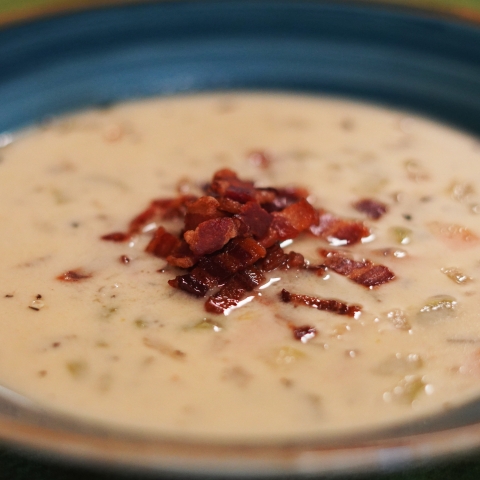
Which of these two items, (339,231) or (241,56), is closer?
(339,231)

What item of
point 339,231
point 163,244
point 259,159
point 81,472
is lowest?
point 81,472

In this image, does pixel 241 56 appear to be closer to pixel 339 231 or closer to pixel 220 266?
A: pixel 339 231

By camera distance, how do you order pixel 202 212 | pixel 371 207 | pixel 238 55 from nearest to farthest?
pixel 202 212 → pixel 371 207 → pixel 238 55

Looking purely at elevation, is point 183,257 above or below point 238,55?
below

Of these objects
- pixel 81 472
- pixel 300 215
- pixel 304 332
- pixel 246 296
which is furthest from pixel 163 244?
pixel 81 472

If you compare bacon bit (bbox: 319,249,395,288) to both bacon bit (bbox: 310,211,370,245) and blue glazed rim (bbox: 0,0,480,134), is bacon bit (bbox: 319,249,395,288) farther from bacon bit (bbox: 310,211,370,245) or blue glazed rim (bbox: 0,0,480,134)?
blue glazed rim (bbox: 0,0,480,134)

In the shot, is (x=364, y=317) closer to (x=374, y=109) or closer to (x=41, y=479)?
(x=41, y=479)

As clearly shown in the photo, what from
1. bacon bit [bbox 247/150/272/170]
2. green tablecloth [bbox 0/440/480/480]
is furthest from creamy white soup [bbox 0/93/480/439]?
green tablecloth [bbox 0/440/480/480]
